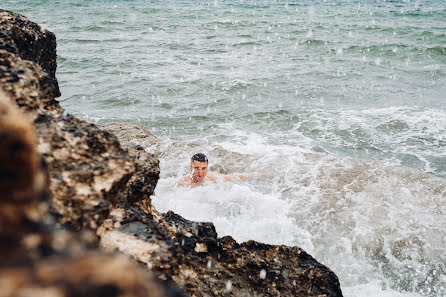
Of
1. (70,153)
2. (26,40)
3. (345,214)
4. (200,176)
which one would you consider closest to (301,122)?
(200,176)

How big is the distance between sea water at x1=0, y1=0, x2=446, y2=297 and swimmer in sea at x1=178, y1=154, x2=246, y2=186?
0.16 meters

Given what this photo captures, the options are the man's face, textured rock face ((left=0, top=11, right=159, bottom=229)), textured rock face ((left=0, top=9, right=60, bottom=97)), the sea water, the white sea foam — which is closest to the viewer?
textured rock face ((left=0, top=11, right=159, bottom=229))

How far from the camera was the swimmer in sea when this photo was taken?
5914 mm

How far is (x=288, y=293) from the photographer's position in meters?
2.46

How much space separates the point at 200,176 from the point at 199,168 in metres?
0.18

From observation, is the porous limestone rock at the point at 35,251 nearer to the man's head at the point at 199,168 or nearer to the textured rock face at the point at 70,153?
the textured rock face at the point at 70,153

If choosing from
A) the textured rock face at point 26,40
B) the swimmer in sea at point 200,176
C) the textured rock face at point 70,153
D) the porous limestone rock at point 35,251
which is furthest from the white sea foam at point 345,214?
the porous limestone rock at point 35,251

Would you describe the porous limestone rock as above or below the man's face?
above

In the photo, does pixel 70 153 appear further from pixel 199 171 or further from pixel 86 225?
pixel 199 171

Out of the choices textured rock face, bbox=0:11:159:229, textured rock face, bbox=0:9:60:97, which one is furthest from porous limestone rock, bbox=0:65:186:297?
textured rock face, bbox=0:9:60:97

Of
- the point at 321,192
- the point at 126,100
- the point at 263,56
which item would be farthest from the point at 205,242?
the point at 263,56

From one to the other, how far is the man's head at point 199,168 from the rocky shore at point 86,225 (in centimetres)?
283

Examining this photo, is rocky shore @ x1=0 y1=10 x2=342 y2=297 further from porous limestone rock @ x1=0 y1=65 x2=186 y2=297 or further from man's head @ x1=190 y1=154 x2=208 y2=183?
man's head @ x1=190 y1=154 x2=208 y2=183

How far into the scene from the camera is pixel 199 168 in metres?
5.91
